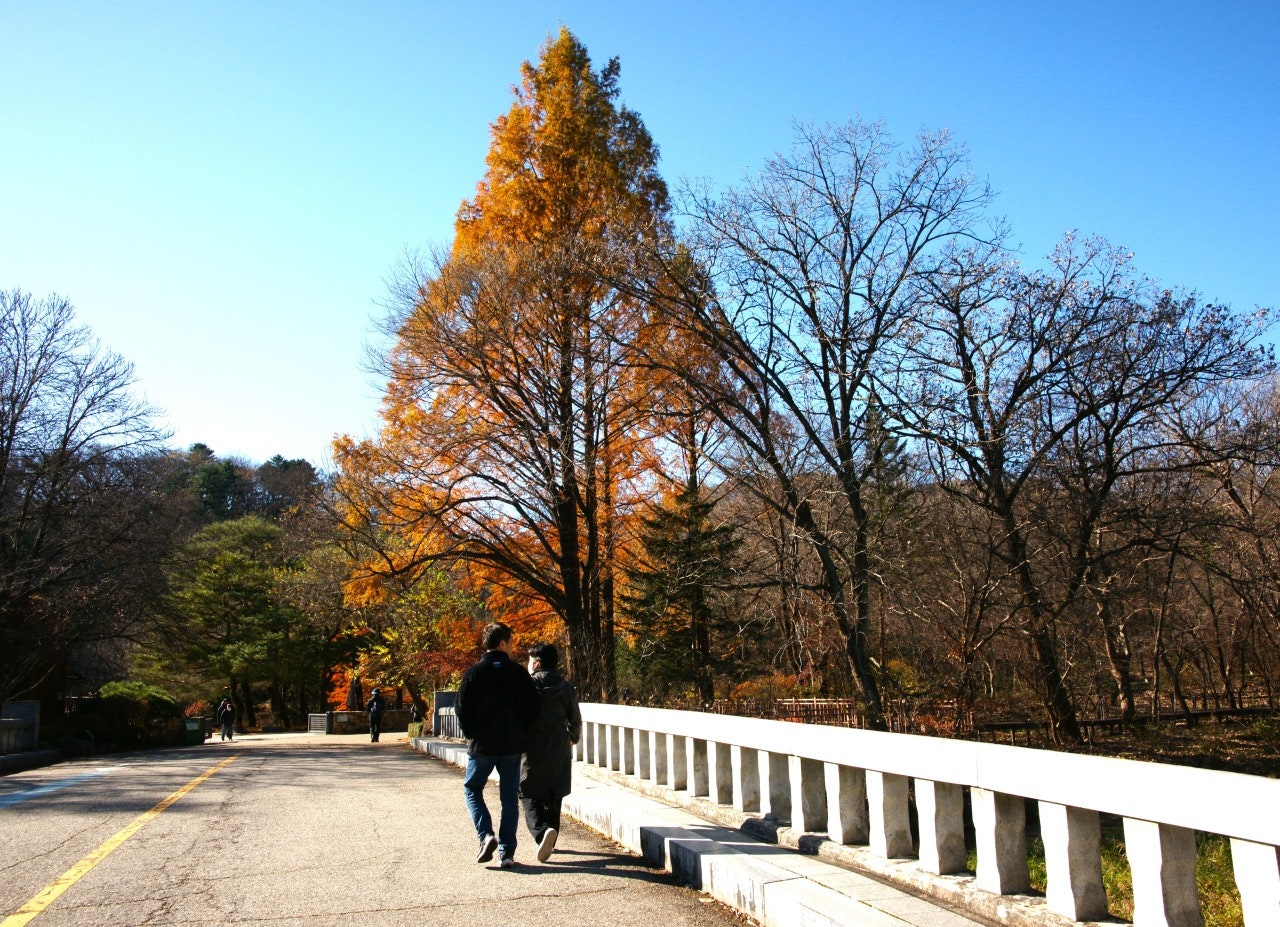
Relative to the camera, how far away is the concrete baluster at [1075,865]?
4043 millimetres

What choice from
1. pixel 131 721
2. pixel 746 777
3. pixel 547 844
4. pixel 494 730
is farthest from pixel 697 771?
pixel 131 721

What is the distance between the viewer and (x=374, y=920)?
5.30 meters

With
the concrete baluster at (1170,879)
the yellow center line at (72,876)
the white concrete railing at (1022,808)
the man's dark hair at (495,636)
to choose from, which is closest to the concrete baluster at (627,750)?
the white concrete railing at (1022,808)

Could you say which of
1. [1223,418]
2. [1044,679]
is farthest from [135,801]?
[1223,418]

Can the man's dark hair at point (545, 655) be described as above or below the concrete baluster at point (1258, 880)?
above

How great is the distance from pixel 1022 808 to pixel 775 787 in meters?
2.60

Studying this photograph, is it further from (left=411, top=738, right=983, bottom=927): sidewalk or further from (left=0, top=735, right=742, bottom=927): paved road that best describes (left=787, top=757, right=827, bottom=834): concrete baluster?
(left=0, top=735, right=742, bottom=927): paved road

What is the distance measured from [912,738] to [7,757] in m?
19.0

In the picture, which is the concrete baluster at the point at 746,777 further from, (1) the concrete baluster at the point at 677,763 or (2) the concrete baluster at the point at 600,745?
(2) the concrete baluster at the point at 600,745

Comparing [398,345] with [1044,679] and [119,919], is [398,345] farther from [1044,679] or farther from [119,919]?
[119,919]

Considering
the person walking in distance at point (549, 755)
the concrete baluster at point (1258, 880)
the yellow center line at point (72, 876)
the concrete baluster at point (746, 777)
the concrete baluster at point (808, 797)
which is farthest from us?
the concrete baluster at point (746, 777)

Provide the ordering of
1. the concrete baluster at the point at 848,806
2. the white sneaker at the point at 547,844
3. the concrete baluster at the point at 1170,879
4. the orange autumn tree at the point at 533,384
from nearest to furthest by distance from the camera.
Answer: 1. the concrete baluster at the point at 1170,879
2. the concrete baluster at the point at 848,806
3. the white sneaker at the point at 547,844
4. the orange autumn tree at the point at 533,384

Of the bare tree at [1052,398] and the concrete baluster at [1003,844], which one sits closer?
the concrete baluster at [1003,844]

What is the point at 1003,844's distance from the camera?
4.53 meters
